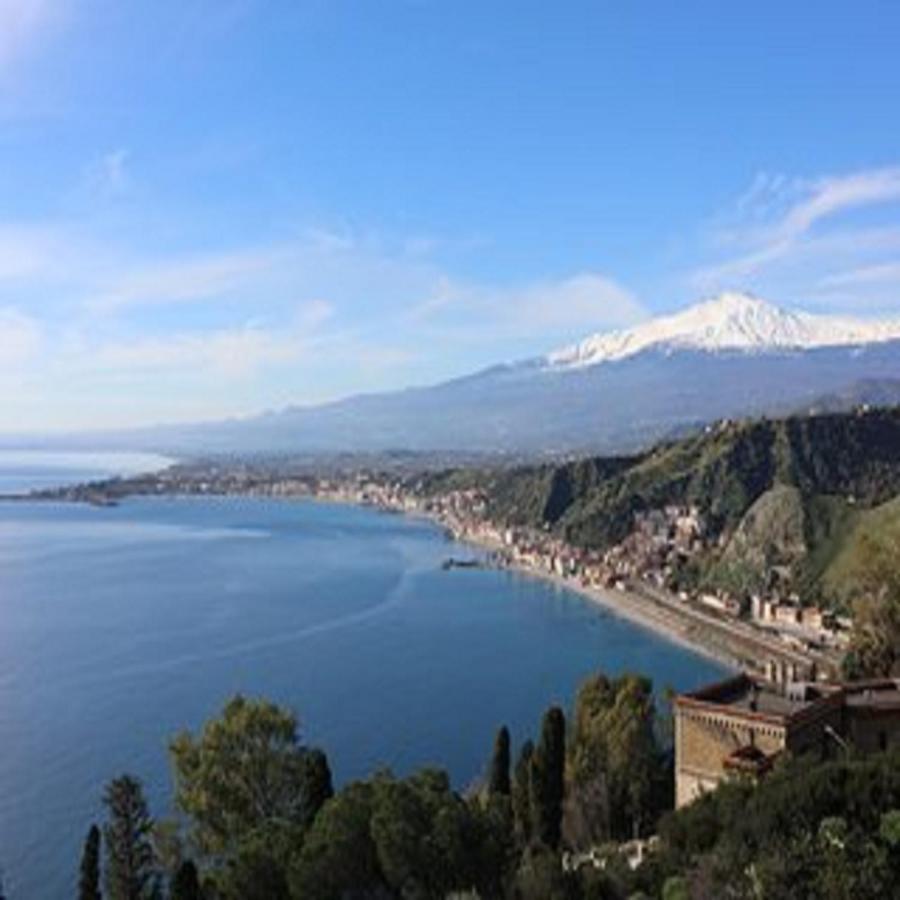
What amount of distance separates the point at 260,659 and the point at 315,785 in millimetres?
31202

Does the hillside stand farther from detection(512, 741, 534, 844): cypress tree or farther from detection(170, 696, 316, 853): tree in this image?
detection(170, 696, 316, 853): tree

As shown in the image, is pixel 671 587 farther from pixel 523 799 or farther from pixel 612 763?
pixel 523 799

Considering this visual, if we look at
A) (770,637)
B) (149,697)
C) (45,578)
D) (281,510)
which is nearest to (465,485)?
(281,510)

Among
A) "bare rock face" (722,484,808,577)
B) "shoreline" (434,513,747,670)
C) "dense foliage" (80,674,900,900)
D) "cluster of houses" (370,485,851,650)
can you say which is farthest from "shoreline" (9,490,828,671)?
"dense foliage" (80,674,900,900)

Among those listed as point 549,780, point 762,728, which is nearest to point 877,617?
point 549,780

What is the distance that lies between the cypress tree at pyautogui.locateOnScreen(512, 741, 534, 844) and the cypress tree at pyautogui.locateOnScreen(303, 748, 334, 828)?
3.46 metres

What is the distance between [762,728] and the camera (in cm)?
1878

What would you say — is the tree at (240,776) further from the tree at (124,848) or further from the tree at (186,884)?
the tree at (186,884)

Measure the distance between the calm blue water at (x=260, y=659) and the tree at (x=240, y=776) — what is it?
666 centimetres

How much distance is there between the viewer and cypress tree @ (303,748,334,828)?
20297 millimetres

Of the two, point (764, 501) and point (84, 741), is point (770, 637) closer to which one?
point (764, 501)

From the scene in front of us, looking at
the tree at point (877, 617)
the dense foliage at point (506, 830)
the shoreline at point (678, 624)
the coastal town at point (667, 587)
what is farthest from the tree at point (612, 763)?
the shoreline at point (678, 624)

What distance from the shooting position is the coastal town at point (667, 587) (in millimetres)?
51156

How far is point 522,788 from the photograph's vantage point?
74.7 ft
